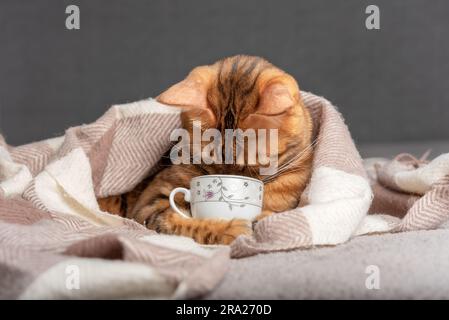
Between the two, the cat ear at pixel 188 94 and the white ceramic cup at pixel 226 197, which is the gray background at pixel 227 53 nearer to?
the cat ear at pixel 188 94

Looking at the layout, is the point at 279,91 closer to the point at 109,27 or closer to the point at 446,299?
the point at 446,299

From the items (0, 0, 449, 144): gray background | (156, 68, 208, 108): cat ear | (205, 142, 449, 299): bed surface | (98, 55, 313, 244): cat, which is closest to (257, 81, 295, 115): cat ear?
(98, 55, 313, 244): cat

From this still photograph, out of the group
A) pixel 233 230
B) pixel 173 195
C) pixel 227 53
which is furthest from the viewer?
pixel 227 53

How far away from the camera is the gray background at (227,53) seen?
2.01 m

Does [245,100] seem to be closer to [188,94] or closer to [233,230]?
[188,94]

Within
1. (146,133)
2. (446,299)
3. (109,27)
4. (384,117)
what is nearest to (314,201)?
(446,299)

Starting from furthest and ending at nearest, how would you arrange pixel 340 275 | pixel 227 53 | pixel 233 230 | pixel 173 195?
pixel 227 53, pixel 173 195, pixel 233 230, pixel 340 275

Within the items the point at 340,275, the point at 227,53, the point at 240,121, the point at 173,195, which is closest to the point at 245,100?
the point at 240,121

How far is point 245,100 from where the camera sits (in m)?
1.26

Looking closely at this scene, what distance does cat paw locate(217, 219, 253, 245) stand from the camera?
105cm

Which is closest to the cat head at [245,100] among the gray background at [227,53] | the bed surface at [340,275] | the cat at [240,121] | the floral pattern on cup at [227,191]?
the cat at [240,121]

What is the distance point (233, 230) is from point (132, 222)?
0.79 ft

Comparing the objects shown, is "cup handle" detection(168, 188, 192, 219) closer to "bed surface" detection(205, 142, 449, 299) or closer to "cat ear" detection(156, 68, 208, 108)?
"cat ear" detection(156, 68, 208, 108)

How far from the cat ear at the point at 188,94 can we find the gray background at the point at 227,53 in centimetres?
78
